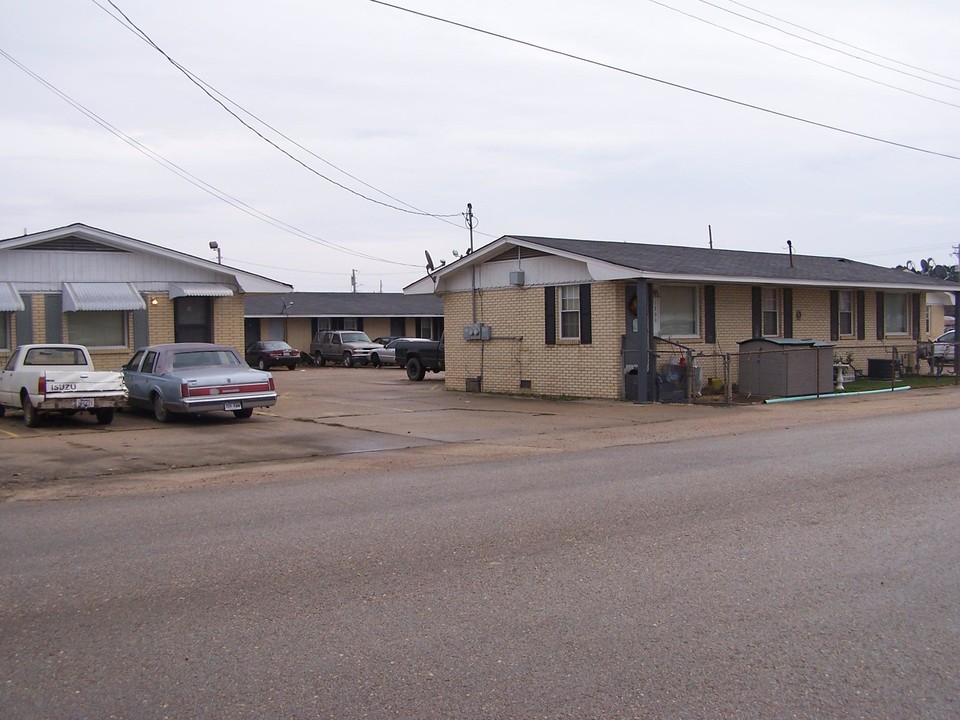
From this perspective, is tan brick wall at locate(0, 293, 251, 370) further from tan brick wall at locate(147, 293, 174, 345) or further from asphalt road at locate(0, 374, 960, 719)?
asphalt road at locate(0, 374, 960, 719)

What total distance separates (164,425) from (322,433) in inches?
137

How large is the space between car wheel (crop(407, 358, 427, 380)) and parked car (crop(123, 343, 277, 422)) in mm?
13991

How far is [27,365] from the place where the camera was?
18797 mm

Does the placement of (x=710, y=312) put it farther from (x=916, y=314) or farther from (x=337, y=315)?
(x=337, y=315)

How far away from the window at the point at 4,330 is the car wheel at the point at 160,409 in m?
5.34

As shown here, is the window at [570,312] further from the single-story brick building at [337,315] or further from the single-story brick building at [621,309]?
the single-story brick building at [337,315]

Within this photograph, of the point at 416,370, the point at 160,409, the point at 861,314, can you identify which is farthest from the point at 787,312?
the point at 160,409

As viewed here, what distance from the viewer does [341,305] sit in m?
54.2

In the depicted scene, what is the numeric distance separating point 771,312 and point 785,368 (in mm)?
4655

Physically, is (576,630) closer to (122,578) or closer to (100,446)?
(122,578)

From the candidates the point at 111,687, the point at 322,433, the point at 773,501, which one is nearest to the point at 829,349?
the point at 322,433

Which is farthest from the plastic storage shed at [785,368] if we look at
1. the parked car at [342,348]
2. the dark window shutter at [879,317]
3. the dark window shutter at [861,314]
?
the parked car at [342,348]

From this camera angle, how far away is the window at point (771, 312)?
26.2m

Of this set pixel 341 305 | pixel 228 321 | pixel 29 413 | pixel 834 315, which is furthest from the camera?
pixel 341 305
